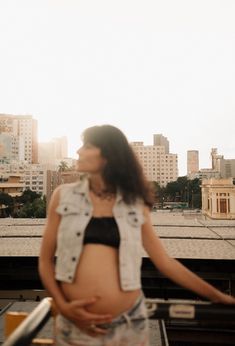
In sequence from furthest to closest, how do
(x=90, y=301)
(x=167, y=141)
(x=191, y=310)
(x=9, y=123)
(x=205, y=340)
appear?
(x=167, y=141) < (x=9, y=123) < (x=205, y=340) < (x=191, y=310) < (x=90, y=301)

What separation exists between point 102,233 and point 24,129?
105 m

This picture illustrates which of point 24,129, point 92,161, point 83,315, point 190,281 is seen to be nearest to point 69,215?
point 92,161

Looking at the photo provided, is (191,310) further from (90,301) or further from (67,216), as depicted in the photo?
(67,216)

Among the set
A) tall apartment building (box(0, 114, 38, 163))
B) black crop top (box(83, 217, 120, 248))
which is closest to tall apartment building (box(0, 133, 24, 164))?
tall apartment building (box(0, 114, 38, 163))

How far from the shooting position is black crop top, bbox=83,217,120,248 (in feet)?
4.25

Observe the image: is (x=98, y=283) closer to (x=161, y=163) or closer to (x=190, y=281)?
(x=190, y=281)

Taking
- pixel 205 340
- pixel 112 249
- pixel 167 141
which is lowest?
pixel 205 340

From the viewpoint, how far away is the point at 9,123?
10269 cm

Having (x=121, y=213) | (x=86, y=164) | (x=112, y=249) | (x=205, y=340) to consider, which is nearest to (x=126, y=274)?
(x=112, y=249)

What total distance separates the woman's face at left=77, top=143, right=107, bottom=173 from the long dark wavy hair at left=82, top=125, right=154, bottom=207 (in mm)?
15

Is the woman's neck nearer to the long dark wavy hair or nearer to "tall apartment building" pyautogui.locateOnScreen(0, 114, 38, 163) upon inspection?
the long dark wavy hair

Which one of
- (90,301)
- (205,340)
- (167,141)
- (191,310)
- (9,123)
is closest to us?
Result: (90,301)

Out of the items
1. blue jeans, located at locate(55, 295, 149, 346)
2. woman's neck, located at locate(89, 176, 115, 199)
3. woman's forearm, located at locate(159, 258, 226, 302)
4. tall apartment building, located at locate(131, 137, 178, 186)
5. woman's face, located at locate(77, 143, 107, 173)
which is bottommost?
blue jeans, located at locate(55, 295, 149, 346)

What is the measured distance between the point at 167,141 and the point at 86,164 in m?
113
